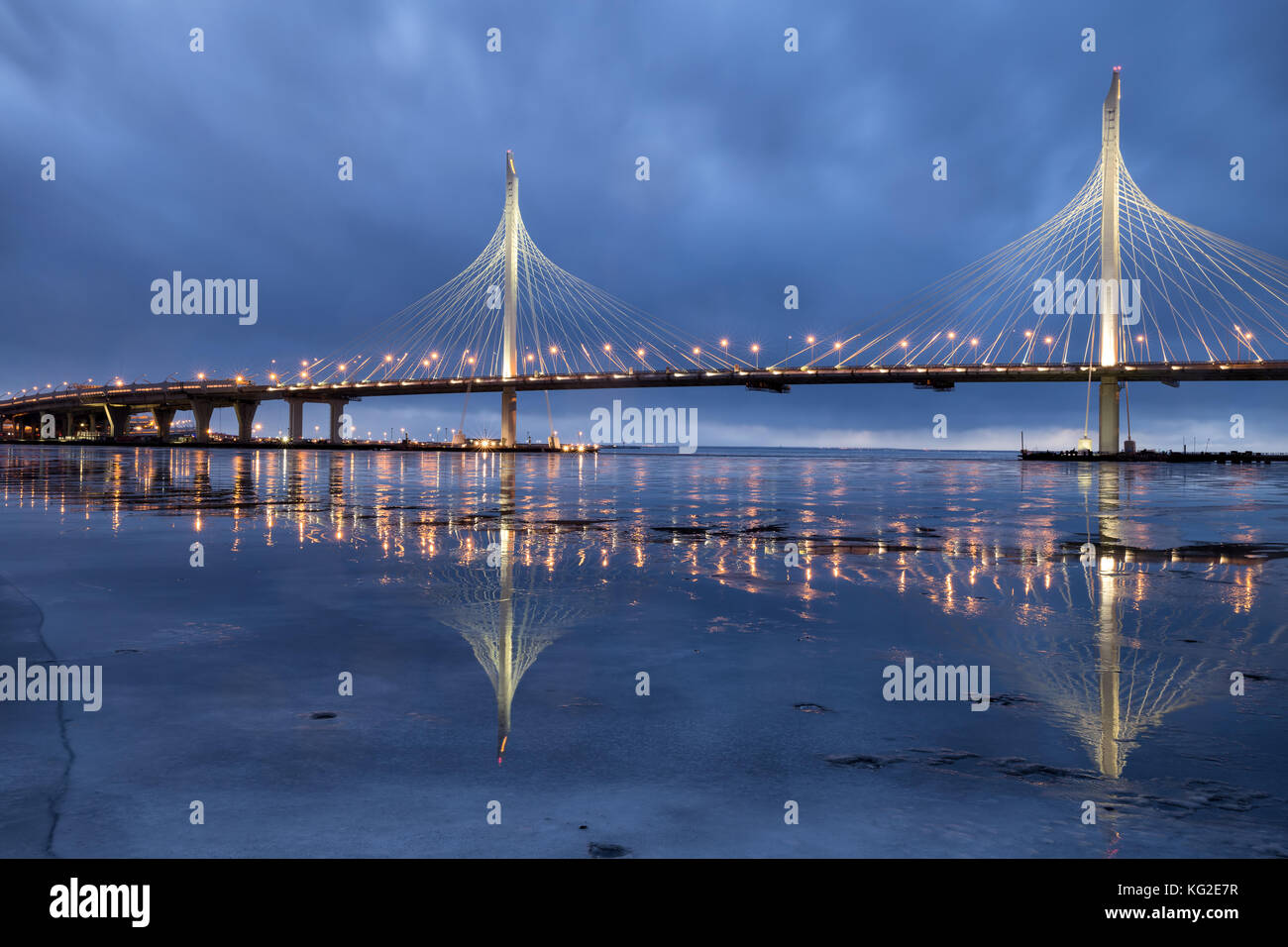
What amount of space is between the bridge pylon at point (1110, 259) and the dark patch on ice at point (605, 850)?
10084 cm

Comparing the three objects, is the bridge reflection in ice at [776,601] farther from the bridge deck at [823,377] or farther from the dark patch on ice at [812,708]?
the bridge deck at [823,377]

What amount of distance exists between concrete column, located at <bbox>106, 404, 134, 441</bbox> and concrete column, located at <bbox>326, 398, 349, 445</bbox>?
164 ft

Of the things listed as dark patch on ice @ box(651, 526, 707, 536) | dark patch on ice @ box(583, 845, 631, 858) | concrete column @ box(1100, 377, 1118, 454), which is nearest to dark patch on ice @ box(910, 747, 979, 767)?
dark patch on ice @ box(583, 845, 631, 858)

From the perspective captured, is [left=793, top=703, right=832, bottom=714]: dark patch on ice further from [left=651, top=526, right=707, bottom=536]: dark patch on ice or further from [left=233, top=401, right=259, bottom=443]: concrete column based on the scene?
[left=233, top=401, right=259, bottom=443]: concrete column

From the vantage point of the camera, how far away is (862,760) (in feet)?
14.7

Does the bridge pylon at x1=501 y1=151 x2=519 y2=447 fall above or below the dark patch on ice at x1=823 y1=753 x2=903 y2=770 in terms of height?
above

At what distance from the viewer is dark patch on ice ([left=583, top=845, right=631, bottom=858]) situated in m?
3.39

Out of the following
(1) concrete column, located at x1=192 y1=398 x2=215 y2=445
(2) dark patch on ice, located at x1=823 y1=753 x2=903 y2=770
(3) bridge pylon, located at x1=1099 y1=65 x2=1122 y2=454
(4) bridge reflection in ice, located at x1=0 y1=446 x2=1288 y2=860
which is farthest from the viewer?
(1) concrete column, located at x1=192 y1=398 x2=215 y2=445

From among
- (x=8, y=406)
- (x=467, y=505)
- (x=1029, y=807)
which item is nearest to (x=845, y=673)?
(x=1029, y=807)

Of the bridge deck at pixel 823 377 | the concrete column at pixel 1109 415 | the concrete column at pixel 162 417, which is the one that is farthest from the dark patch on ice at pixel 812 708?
the concrete column at pixel 162 417

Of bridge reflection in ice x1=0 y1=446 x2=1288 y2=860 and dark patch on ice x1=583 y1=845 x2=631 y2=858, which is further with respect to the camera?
bridge reflection in ice x1=0 y1=446 x2=1288 y2=860

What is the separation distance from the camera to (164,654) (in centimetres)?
662
